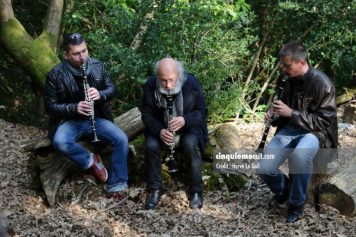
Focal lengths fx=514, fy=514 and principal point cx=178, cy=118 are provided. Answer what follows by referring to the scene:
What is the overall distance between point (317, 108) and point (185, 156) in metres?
1.29

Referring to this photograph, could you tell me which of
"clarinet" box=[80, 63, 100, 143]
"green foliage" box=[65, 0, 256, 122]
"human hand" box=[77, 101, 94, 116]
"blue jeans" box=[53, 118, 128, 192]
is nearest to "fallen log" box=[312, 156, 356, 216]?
"blue jeans" box=[53, 118, 128, 192]

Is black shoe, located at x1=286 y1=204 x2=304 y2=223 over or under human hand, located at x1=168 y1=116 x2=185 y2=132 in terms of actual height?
under

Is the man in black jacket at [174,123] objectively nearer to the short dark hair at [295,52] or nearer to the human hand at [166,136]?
the human hand at [166,136]

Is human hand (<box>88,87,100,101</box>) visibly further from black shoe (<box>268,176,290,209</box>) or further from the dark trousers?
black shoe (<box>268,176,290,209</box>)

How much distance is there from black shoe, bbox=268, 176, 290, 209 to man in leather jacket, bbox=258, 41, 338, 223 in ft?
0.50

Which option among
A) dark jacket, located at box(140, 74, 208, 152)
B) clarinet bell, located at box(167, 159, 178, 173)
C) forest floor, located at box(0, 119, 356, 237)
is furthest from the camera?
clarinet bell, located at box(167, 159, 178, 173)

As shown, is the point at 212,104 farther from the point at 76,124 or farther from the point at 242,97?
the point at 76,124

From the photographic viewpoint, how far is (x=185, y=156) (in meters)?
4.82

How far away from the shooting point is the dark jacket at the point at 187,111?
15.7 feet

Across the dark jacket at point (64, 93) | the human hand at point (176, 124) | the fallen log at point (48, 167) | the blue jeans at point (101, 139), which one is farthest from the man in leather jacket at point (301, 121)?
the fallen log at point (48, 167)

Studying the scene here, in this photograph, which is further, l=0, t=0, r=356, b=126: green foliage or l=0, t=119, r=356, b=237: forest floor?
l=0, t=0, r=356, b=126: green foliage

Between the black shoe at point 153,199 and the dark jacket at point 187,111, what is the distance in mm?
528

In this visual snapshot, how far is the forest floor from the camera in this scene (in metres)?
4.39

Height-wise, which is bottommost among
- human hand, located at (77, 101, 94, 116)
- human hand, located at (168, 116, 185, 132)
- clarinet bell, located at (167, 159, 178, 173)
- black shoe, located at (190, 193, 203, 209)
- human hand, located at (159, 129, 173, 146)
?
black shoe, located at (190, 193, 203, 209)
